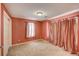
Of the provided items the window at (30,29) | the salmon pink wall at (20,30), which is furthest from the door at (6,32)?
the window at (30,29)

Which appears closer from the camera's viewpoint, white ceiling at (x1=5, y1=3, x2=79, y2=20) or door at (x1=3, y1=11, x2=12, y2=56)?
white ceiling at (x1=5, y1=3, x2=79, y2=20)

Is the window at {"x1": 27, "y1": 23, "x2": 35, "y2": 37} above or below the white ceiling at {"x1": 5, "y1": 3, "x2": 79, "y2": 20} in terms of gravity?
below

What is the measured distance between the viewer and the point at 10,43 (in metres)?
2.83

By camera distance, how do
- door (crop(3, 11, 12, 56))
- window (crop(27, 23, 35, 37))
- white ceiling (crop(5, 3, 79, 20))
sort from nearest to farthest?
white ceiling (crop(5, 3, 79, 20)) → door (crop(3, 11, 12, 56)) → window (crop(27, 23, 35, 37))

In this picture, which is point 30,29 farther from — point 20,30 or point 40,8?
point 40,8

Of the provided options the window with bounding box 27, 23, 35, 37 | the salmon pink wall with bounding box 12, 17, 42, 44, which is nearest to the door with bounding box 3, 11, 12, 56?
the salmon pink wall with bounding box 12, 17, 42, 44

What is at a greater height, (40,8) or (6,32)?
(40,8)

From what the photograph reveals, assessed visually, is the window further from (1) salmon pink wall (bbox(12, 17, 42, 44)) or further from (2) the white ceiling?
(2) the white ceiling

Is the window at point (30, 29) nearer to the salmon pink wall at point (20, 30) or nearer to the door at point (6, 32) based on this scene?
the salmon pink wall at point (20, 30)

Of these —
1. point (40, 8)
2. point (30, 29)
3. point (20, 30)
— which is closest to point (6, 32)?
point (20, 30)

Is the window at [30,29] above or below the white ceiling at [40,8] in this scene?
below

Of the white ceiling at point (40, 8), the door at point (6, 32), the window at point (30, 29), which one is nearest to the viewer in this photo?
the white ceiling at point (40, 8)

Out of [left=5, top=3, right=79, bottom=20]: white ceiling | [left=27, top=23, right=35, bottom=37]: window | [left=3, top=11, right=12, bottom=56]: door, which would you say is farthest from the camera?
[left=27, top=23, right=35, bottom=37]: window

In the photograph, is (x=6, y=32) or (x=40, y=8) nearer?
(x=40, y=8)
